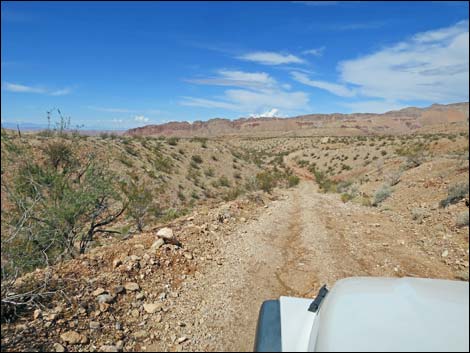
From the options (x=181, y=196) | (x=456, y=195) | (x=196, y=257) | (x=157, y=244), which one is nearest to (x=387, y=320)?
(x=196, y=257)

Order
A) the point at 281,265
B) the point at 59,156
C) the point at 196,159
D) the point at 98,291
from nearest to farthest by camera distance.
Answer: the point at 98,291, the point at 281,265, the point at 59,156, the point at 196,159

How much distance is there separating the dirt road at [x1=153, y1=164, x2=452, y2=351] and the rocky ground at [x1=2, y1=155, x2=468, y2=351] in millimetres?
22

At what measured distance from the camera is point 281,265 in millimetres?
6625

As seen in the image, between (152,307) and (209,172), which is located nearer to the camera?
(152,307)

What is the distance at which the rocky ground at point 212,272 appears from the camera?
4039 mm

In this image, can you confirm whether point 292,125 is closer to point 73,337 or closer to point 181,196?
point 181,196

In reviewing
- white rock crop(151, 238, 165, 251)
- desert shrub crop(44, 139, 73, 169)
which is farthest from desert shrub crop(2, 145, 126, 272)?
desert shrub crop(44, 139, 73, 169)

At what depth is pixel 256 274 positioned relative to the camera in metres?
6.08

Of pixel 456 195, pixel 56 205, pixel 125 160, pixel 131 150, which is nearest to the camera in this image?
pixel 56 205

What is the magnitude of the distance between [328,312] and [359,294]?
271mm

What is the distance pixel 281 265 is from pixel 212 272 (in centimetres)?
151

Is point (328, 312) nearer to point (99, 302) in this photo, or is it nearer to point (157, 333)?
point (157, 333)

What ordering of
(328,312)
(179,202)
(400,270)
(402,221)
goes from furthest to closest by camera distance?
(179,202) < (402,221) < (400,270) < (328,312)

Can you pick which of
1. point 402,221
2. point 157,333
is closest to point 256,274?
point 157,333
